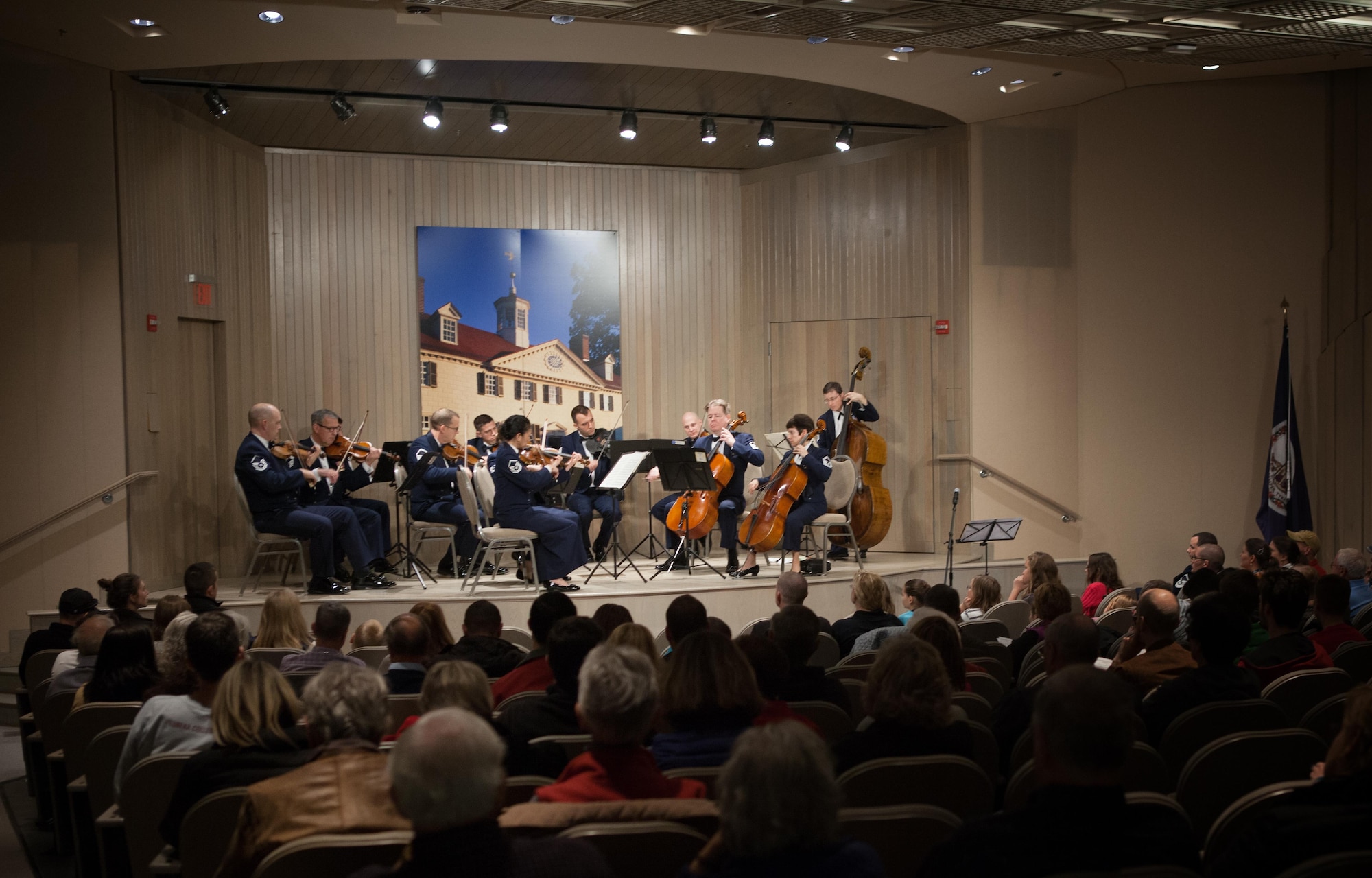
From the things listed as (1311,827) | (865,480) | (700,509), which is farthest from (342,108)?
(1311,827)

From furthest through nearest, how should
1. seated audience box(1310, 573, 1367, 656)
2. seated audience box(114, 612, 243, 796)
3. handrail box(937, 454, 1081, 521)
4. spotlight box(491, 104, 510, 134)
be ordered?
1. handrail box(937, 454, 1081, 521)
2. spotlight box(491, 104, 510, 134)
3. seated audience box(1310, 573, 1367, 656)
4. seated audience box(114, 612, 243, 796)

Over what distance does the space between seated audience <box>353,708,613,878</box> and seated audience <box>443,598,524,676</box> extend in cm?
226

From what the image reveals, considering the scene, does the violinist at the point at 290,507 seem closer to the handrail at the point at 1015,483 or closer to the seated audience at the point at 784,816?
the handrail at the point at 1015,483

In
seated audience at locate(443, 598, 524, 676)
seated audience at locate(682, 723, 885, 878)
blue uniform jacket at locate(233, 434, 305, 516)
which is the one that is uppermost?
blue uniform jacket at locate(233, 434, 305, 516)

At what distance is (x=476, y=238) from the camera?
1084cm

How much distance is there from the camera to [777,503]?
8.86 meters

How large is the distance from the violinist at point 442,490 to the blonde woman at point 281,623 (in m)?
4.06

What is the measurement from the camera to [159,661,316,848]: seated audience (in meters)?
2.76

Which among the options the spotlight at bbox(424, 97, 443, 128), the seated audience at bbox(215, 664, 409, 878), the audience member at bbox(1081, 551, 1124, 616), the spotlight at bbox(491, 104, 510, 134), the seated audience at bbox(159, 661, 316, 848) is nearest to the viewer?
the seated audience at bbox(215, 664, 409, 878)

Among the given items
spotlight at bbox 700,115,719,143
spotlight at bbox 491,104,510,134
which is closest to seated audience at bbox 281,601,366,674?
spotlight at bbox 491,104,510,134

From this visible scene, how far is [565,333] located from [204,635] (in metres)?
7.91

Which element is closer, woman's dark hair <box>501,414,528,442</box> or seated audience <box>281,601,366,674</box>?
seated audience <box>281,601,366,674</box>

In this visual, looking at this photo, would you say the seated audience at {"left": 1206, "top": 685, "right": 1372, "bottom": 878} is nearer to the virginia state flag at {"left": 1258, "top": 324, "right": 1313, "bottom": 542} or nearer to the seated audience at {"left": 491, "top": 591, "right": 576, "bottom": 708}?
the seated audience at {"left": 491, "top": 591, "right": 576, "bottom": 708}

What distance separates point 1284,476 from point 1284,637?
17.7ft
